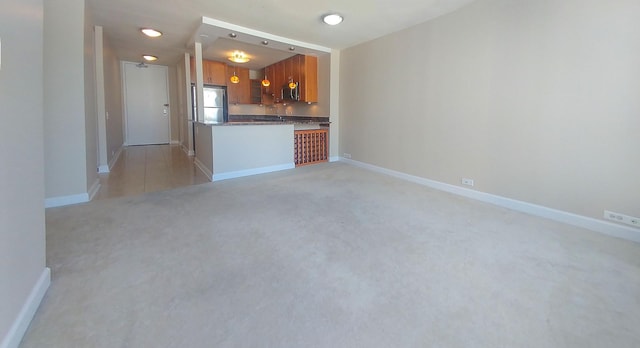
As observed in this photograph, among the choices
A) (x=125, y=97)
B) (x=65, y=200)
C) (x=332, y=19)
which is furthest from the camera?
(x=125, y=97)

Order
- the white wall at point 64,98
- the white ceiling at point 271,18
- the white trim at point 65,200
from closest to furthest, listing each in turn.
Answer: the white wall at point 64,98 < the white trim at point 65,200 < the white ceiling at point 271,18

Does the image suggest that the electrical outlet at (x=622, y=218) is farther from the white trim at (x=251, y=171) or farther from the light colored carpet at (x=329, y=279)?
the white trim at (x=251, y=171)

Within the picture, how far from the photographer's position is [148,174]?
4.90m

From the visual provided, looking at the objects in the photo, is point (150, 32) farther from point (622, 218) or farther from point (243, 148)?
point (622, 218)

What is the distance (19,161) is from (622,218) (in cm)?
432

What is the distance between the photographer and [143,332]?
139 cm

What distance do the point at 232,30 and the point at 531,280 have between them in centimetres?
476

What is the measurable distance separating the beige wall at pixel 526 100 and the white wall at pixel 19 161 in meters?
4.07

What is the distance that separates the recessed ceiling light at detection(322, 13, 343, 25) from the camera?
4.02 m

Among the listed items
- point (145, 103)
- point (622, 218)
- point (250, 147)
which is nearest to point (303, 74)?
point (250, 147)

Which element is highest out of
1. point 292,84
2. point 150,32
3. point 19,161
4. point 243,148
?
point 150,32

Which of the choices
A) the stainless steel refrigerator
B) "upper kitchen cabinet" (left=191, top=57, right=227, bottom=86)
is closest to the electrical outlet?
the stainless steel refrigerator

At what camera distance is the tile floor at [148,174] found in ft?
13.1

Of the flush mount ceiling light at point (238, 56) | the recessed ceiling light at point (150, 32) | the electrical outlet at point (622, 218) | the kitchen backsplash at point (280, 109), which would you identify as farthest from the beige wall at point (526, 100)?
the recessed ceiling light at point (150, 32)
